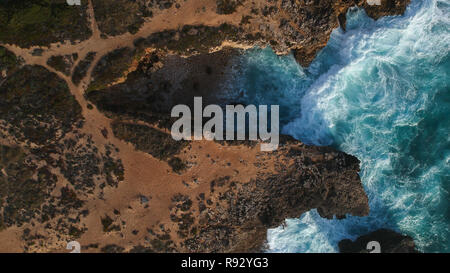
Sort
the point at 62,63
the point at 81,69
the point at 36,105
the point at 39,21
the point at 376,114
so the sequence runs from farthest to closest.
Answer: the point at 376,114
the point at 81,69
the point at 62,63
the point at 36,105
the point at 39,21

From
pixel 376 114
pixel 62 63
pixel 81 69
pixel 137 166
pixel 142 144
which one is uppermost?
pixel 62 63

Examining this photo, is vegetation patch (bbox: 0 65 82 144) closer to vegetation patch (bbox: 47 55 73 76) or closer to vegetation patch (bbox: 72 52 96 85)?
vegetation patch (bbox: 47 55 73 76)

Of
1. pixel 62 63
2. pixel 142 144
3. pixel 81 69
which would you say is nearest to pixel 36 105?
pixel 62 63

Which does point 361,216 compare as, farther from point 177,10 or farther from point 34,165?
point 34,165

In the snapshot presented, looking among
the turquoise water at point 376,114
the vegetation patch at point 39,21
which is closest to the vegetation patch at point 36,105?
the vegetation patch at point 39,21

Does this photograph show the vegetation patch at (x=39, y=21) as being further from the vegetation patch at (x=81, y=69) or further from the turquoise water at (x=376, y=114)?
the turquoise water at (x=376, y=114)

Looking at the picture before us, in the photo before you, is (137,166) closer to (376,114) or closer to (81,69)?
(81,69)

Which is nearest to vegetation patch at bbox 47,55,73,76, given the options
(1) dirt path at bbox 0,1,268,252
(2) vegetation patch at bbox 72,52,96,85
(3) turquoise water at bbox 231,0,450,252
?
(1) dirt path at bbox 0,1,268,252
